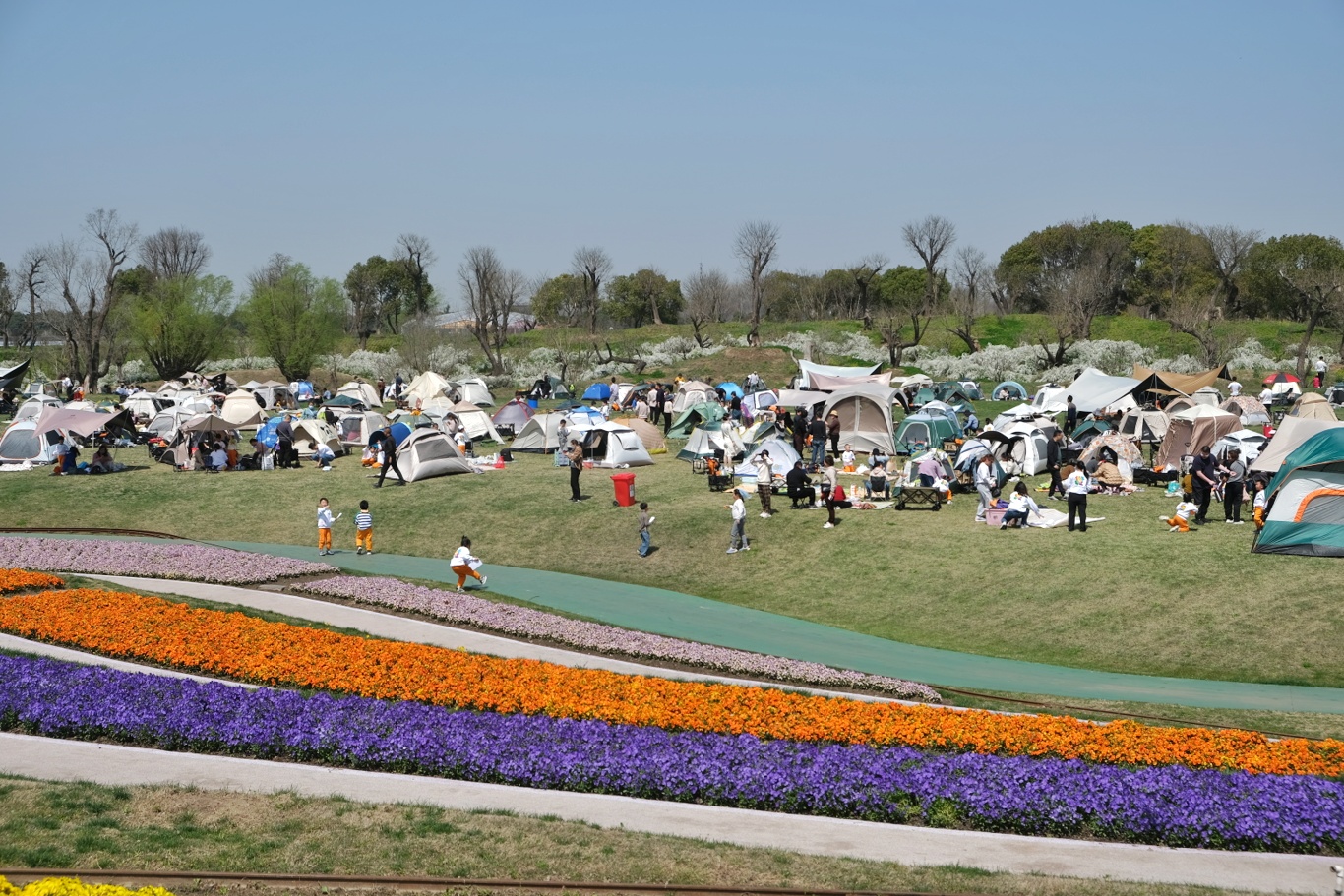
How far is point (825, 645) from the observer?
19.2m

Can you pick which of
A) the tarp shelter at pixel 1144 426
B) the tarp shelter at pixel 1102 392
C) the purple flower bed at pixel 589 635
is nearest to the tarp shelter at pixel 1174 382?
the tarp shelter at pixel 1102 392

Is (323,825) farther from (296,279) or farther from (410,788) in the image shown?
(296,279)

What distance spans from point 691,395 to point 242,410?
19.1 meters

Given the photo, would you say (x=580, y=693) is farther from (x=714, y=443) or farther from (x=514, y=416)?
(x=514, y=416)

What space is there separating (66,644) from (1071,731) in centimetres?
1492

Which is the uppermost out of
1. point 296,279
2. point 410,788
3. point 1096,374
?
point 296,279

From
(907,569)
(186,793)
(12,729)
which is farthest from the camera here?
(907,569)

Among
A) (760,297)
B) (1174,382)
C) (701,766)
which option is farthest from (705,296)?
(701,766)

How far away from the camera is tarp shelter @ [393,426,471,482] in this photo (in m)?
32.7

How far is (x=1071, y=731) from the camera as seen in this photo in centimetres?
1339

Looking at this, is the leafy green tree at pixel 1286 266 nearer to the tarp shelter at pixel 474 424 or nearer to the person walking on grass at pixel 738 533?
the tarp shelter at pixel 474 424

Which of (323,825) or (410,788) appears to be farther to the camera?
(410,788)

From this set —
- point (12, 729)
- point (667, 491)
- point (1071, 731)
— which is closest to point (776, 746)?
point (1071, 731)

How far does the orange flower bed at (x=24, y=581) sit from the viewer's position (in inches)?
826
